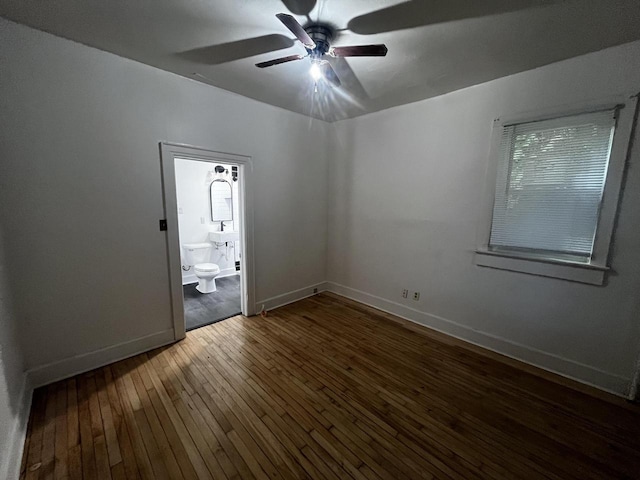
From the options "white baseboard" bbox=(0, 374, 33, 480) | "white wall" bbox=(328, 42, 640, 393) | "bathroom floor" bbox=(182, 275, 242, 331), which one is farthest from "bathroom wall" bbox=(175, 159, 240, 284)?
"white baseboard" bbox=(0, 374, 33, 480)

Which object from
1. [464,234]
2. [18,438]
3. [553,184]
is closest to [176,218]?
[18,438]

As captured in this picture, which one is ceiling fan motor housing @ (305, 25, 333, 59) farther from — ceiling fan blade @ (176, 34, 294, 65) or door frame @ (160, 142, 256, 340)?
door frame @ (160, 142, 256, 340)

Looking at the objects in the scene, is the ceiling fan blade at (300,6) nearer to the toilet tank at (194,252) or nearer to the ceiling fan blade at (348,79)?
the ceiling fan blade at (348,79)

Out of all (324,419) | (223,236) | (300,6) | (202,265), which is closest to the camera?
(300,6)

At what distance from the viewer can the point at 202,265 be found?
13.1 ft

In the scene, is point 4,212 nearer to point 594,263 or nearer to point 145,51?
point 145,51

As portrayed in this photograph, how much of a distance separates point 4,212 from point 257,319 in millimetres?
2318

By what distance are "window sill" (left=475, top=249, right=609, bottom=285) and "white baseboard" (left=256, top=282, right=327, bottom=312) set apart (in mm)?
2288

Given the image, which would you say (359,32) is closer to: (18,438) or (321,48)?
(321,48)

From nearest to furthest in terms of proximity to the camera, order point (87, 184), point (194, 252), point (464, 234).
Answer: point (87, 184)
point (464, 234)
point (194, 252)

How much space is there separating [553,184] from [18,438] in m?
4.16

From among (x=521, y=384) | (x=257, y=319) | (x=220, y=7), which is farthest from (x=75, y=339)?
(x=521, y=384)

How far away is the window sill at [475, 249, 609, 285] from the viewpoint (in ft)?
6.45

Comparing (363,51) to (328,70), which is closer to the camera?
(363,51)
